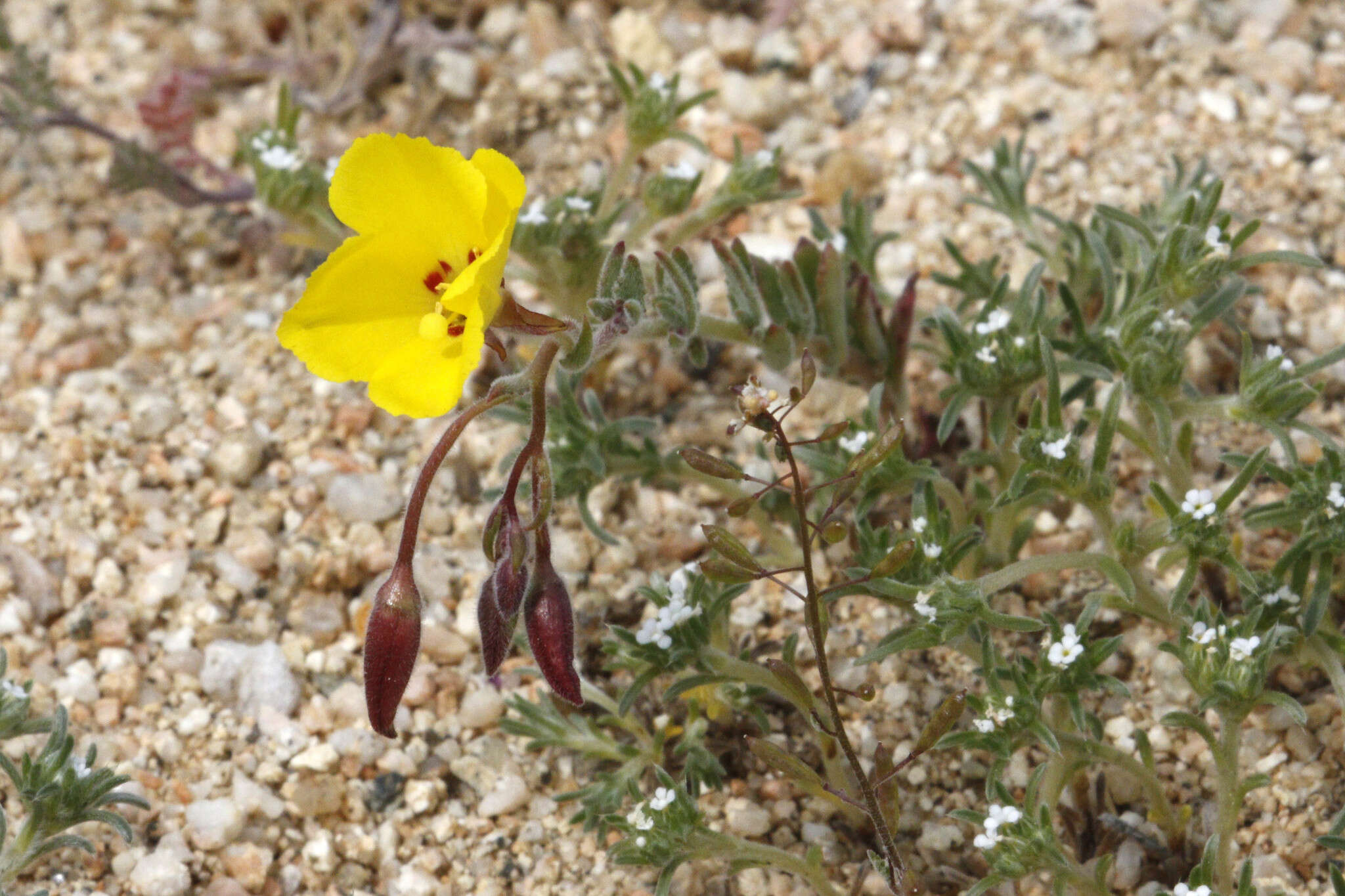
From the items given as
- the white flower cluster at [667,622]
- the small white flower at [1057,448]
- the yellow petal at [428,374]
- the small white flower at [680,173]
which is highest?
the yellow petal at [428,374]

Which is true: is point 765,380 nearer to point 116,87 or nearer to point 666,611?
point 666,611

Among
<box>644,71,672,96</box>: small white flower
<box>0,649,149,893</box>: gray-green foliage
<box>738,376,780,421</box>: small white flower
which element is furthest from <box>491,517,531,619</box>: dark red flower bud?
<box>644,71,672,96</box>: small white flower

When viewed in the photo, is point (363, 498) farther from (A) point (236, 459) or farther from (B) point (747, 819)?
(B) point (747, 819)

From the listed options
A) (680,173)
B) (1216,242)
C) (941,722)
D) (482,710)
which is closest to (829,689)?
(941,722)

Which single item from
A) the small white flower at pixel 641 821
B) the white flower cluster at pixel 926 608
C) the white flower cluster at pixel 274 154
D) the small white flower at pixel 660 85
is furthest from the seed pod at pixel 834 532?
the white flower cluster at pixel 274 154

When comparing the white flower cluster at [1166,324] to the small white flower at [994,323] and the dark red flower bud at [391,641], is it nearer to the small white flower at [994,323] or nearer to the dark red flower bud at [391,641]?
the small white flower at [994,323]

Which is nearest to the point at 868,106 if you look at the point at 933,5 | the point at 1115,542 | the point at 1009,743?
the point at 933,5
